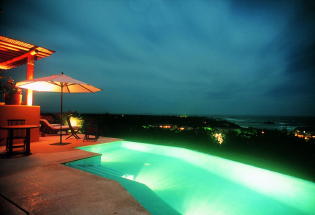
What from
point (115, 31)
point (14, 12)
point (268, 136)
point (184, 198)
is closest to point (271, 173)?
point (184, 198)

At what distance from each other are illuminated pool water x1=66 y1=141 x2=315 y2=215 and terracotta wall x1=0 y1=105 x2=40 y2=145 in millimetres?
1985

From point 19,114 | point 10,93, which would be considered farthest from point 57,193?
point 10,93

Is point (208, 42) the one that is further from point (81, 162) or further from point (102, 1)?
point (81, 162)

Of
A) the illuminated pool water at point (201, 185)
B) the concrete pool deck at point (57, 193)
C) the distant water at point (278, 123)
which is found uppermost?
the concrete pool deck at point (57, 193)

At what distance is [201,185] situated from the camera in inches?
175

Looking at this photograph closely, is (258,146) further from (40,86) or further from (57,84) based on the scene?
(40,86)

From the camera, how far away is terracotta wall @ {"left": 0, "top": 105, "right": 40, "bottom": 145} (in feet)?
15.6

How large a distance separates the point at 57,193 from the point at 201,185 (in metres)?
3.52

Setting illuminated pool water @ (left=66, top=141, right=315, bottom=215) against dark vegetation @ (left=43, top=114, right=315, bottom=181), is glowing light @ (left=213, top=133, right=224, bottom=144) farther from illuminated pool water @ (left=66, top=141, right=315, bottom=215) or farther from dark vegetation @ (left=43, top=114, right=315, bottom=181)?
illuminated pool water @ (left=66, top=141, right=315, bottom=215)

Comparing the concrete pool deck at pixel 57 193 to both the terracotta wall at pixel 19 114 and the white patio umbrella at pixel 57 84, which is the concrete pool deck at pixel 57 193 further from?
the white patio umbrella at pixel 57 84

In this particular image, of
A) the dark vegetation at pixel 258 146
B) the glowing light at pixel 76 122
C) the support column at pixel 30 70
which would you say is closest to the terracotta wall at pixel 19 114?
the support column at pixel 30 70

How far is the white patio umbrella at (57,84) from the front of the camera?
185 inches

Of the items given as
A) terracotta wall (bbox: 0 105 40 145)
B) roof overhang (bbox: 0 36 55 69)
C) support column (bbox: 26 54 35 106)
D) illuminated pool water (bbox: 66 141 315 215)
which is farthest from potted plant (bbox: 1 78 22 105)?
illuminated pool water (bbox: 66 141 315 215)

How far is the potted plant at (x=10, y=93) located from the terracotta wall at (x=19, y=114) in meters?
0.40
